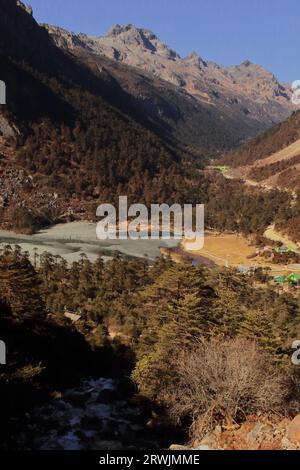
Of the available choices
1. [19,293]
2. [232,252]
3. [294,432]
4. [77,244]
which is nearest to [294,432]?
[294,432]

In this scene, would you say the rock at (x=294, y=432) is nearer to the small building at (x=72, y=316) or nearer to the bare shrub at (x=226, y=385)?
the bare shrub at (x=226, y=385)

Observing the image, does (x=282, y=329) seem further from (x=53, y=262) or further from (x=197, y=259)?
(x=197, y=259)

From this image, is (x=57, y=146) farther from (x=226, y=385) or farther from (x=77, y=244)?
(x=226, y=385)

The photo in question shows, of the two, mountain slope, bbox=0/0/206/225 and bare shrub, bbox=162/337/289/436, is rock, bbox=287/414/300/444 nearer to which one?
bare shrub, bbox=162/337/289/436

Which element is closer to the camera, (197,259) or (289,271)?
(289,271)

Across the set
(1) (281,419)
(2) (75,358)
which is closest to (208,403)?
(1) (281,419)

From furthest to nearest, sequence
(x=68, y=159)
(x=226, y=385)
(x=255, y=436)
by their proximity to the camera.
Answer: (x=68, y=159) → (x=226, y=385) → (x=255, y=436)
